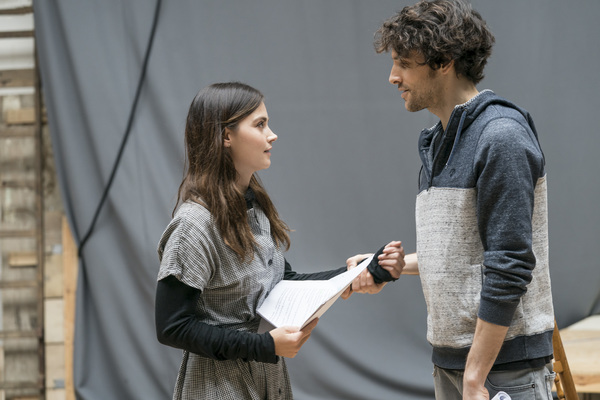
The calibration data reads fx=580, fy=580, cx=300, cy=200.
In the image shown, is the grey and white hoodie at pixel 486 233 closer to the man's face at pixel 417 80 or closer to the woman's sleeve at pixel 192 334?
the man's face at pixel 417 80

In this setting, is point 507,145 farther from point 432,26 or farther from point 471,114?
point 432,26

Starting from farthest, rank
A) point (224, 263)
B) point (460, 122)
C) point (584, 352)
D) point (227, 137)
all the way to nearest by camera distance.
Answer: point (584, 352)
point (227, 137)
point (224, 263)
point (460, 122)

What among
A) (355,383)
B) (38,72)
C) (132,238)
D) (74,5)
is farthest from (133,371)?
(74,5)

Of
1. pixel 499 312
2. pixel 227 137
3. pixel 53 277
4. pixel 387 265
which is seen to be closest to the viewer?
pixel 499 312

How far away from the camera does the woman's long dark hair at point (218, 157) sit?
144 cm

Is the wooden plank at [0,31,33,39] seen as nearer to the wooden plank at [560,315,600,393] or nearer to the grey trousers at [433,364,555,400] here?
the grey trousers at [433,364,555,400]

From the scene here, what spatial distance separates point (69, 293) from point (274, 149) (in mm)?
1413

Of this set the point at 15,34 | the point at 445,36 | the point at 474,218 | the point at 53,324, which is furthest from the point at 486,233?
the point at 15,34

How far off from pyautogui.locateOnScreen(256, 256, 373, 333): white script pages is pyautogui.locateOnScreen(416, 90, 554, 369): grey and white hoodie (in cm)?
23

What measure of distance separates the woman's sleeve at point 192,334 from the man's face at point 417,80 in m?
0.69

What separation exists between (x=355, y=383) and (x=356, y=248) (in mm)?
735

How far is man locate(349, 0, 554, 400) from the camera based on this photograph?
1182mm

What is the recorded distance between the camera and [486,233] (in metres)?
1.23

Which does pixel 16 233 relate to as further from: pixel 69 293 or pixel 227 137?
pixel 227 137
